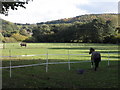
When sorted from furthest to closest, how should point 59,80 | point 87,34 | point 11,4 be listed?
point 87,34
point 11,4
point 59,80

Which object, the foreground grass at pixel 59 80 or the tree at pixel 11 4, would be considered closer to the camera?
the foreground grass at pixel 59 80

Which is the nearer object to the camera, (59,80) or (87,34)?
(59,80)

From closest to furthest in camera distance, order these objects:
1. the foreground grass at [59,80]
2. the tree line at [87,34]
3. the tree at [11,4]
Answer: the foreground grass at [59,80] < the tree at [11,4] < the tree line at [87,34]

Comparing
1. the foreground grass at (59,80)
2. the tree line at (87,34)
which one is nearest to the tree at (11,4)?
the foreground grass at (59,80)

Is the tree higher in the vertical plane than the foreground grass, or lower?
higher

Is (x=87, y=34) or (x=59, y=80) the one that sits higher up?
(x=87, y=34)

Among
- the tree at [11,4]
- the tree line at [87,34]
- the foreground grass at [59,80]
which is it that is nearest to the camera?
the foreground grass at [59,80]

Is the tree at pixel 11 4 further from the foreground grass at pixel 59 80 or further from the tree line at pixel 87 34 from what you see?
the tree line at pixel 87 34

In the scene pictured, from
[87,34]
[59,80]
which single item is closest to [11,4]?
[59,80]

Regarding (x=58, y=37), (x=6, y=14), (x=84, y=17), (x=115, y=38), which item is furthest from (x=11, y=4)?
(x=84, y=17)

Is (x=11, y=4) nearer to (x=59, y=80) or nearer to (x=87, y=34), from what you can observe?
(x=59, y=80)

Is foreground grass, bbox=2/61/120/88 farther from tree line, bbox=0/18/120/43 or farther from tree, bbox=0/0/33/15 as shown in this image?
tree line, bbox=0/18/120/43

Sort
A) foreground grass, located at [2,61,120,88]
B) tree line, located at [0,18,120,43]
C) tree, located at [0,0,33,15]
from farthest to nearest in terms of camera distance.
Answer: tree line, located at [0,18,120,43], tree, located at [0,0,33,15], foreground grass, located at [2,61,120,88]

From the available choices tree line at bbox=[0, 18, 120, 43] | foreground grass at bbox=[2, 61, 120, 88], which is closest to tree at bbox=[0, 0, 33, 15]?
foreground grass at bbox=[2, 61, 120, 88]
